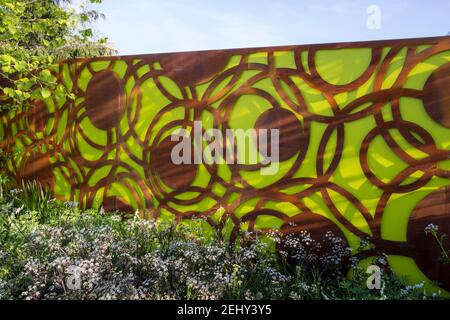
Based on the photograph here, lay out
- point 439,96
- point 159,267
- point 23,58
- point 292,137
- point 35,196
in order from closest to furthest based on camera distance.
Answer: point 159,267 < point 439,96 < point 292,137 < point 23,58 < point 35,196

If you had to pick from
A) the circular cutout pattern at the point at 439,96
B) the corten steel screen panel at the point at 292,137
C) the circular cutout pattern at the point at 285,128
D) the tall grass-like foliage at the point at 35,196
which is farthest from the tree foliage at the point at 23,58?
the circular cutout pattern at the point at 439,96

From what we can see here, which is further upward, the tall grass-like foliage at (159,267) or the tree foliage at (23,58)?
the tree foliage at (23,58)

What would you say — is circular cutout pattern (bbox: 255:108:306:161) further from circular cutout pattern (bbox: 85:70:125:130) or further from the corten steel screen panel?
circular cutout pattern (bbox: 85:70:125:130)

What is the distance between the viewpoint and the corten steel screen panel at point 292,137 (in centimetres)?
377

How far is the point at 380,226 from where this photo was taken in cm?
388

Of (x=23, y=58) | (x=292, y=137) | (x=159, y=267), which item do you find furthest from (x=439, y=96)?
→ (x=23, y=58)

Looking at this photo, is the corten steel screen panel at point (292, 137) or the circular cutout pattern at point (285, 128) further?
the circular cutout pattern at point (285, 128)

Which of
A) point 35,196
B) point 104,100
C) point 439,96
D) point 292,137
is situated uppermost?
point 104,100

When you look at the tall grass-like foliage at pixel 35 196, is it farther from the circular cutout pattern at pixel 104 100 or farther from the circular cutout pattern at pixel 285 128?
the circular cutout pattern at pixel 285 128

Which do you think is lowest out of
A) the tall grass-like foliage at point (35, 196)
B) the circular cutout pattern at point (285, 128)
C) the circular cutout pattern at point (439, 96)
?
the tall grass-like foliage at point (35, 196)

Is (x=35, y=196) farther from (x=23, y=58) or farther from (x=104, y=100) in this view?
(x=23, y=58)

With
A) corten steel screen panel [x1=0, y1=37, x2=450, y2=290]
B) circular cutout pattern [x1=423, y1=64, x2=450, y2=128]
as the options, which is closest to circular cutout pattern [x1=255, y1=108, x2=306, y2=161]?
corten steel screen panel [x1=0, y1=37, x2=450, y2=290]

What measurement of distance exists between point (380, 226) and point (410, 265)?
428 millimetres

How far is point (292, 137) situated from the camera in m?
4.14
